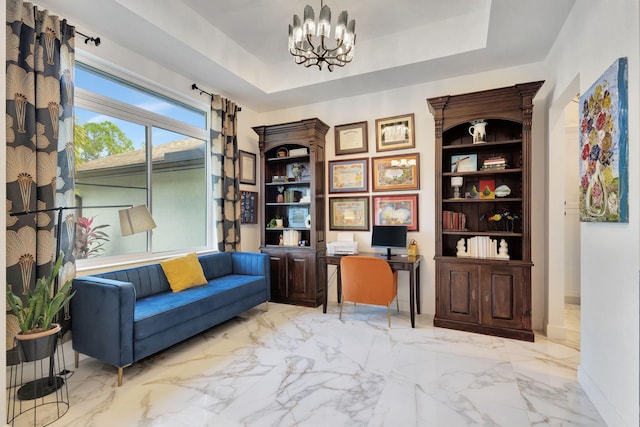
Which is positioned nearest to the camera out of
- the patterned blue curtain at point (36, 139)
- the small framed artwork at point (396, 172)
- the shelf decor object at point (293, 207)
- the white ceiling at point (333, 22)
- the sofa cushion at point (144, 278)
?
the patterned blue curtain at point (36, 139)

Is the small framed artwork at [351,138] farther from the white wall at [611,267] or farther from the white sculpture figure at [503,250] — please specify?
the white wall at [611,267]

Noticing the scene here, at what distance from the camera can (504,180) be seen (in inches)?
133

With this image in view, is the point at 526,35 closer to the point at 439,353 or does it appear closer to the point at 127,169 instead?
the point at 439,353

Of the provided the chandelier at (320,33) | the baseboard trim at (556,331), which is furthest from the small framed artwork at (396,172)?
the baseboard trim at (556,331)

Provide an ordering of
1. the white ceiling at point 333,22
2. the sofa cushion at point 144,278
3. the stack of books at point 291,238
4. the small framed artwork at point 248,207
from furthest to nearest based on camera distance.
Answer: the small framed artwork at point 248,207, the stack of books at point 291,238, the sofa cushion at point 144,278, the white ceiling at point 333,22

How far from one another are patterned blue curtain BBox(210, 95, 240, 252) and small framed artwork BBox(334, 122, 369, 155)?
1.40 meters

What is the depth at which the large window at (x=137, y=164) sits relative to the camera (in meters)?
2.82

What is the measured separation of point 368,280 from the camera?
3.30 metres

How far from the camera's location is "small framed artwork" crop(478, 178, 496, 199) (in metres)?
3.28

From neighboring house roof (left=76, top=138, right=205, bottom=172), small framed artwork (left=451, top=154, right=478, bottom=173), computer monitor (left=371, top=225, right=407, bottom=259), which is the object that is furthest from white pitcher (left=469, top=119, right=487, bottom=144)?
neighboring house roof (left=76, top=138, right=205, bottom=172)

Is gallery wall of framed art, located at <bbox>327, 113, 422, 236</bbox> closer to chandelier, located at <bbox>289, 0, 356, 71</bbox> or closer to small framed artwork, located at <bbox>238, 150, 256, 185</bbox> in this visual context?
small framed artwork, located at <bbox>238, 150, 256, 185</bbox>

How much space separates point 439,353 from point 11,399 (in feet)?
10.4

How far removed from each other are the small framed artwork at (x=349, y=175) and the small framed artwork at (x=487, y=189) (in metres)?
1.34

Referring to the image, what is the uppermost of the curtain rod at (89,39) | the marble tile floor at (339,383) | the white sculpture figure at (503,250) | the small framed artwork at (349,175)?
the curtain rod at (89,39)
